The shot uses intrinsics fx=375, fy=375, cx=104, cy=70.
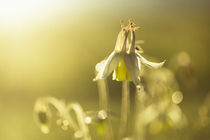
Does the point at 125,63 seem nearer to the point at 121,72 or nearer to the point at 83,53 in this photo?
the point at 121,72

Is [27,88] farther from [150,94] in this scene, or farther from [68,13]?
[68,13]

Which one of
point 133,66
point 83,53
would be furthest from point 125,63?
point 83,53

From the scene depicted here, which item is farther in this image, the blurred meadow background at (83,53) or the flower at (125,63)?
the blurred meadow background at (83,53)

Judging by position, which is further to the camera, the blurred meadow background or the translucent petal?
the blurred meadow background

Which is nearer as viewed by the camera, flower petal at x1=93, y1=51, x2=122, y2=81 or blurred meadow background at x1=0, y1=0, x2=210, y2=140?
flower petal at x1=93, y1=51, x2=122, y2=81
